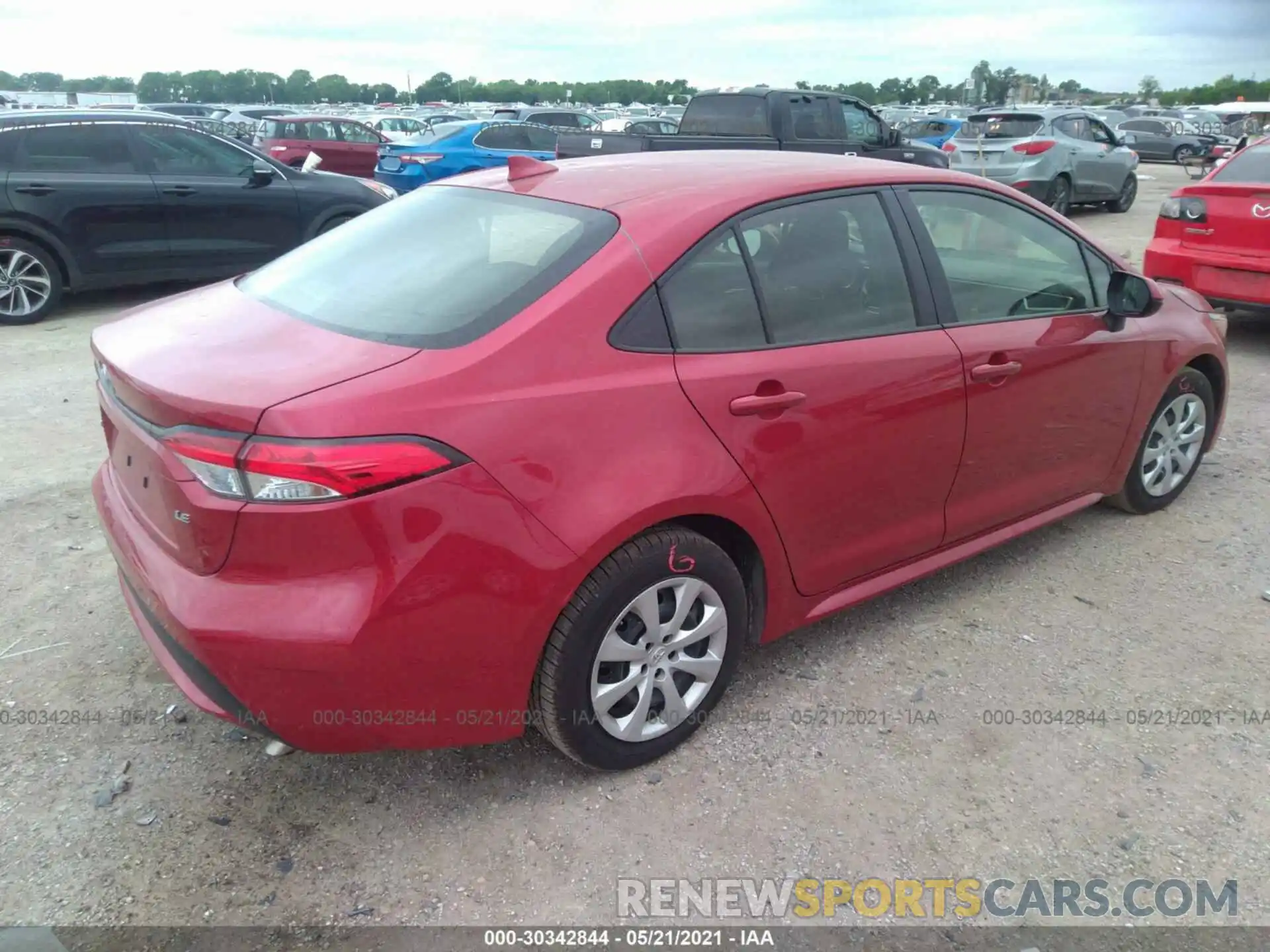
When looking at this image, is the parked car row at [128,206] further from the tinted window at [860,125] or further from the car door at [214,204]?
the tinted window at [860,125]

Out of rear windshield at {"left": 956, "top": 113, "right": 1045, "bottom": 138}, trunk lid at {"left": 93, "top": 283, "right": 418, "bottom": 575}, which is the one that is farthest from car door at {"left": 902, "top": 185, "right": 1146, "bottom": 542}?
rear windshield at {"left": 956, "top": 113, "right": 1045, "bottom": 138}

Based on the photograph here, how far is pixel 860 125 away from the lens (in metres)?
12.8

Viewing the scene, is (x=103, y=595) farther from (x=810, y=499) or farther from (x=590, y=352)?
(x=810, y=499)

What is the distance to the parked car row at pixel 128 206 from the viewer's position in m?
7.70

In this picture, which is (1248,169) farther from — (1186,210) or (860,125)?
(860,125)

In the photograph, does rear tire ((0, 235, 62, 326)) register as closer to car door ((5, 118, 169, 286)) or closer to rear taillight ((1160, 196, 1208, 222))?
car door ((5, 118, 169, 286))

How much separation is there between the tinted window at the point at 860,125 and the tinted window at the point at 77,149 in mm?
8431

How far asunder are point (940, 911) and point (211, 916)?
5.67ft

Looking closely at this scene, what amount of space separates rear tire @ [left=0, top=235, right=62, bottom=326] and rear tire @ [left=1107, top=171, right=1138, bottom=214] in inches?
574

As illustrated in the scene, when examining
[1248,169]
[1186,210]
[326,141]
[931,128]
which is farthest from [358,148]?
[1248,169]

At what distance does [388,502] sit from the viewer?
82.3 inches

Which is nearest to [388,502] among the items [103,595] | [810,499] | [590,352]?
[590,352]

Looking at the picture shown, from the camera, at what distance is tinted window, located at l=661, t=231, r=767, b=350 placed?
2.59 meters

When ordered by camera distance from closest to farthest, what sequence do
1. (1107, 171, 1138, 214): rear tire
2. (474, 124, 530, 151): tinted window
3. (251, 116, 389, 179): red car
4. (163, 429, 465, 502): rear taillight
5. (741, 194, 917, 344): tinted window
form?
(163, 429, 465, 502): rear taillight → (741, 194, 917, 344): tinted window → (1107, 171, 1138, 214): rear tire → (474, 124, 530, 151): tinted window → (251, 116, 389, 179): red car
